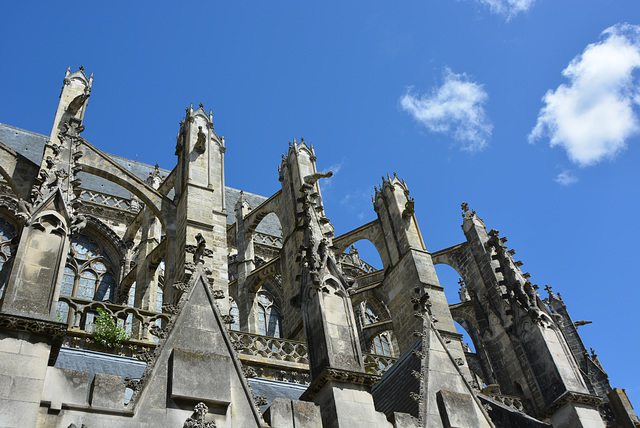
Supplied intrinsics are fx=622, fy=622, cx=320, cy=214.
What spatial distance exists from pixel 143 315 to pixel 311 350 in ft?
13.7

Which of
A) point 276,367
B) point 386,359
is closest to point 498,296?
point 386,359

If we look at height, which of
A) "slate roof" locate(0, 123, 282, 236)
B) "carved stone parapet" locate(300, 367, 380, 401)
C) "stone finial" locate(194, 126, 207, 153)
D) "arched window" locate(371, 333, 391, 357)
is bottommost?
"carved stone parapet" locate(300, 367, 380, 401)

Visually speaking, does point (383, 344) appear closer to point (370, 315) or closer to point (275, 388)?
point (370, 315)

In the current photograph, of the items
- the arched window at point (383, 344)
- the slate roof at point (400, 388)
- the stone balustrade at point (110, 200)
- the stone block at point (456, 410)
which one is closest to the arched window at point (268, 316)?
the arched window at point (383, 344)

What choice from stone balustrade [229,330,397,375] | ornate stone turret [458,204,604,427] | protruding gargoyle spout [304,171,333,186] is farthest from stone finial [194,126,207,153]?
ornate stone turret [458,204,604,427]

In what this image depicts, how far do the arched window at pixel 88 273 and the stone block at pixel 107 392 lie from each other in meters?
10.9

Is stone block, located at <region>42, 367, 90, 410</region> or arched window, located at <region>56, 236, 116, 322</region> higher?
arched window, located at <region>56, 236, 116, 322</region>

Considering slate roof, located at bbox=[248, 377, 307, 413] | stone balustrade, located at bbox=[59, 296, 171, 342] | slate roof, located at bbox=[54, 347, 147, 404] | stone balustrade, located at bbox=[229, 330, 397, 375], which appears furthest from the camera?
stone balustrade, located at bbox=[229, 330, 397, 375]

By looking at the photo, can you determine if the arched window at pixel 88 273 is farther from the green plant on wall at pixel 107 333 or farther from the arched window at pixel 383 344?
the arched window at pixel 383 344

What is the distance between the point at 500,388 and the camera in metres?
13.7

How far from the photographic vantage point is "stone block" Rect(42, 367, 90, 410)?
17.7ft

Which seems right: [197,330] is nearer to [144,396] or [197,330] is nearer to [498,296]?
[144,396]

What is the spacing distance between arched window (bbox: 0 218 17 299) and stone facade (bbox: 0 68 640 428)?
0.05m

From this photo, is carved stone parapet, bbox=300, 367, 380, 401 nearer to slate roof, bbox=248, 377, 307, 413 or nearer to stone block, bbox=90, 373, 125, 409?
slate roof, bbox=248, 377, 307, 413
